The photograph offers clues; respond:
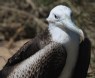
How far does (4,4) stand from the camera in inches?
196

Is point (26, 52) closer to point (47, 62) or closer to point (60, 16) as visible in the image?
point (47, 62)

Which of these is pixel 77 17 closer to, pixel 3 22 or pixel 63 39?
pixel 63 39

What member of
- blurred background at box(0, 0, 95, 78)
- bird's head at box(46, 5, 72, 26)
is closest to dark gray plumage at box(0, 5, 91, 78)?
bird's head at box(46, 5, 72, 26)

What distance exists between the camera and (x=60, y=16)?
2.54 meters

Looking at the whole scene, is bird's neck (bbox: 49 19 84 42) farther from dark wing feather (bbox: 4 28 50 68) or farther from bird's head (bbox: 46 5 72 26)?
dark wing feather (bbox: 4 28 50 68)

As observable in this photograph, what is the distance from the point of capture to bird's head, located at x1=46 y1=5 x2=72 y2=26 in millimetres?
2520

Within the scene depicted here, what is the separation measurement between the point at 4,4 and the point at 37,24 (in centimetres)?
53

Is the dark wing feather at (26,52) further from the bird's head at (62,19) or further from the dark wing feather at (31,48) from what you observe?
the bird's head at (62,19)

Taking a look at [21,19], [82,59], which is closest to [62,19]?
[82,59]

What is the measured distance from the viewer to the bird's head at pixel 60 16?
2520 millimetres

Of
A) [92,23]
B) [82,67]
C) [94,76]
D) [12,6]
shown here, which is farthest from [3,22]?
[82,67]

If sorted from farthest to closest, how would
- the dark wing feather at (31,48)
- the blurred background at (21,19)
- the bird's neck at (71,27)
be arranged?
1. the blurred background at (21,19)
2. the dark wing feather at (31,48)
3. the bird's neck at (71,27)

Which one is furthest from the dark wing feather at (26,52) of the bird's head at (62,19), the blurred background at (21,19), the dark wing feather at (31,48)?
the blurred background at (21,19)

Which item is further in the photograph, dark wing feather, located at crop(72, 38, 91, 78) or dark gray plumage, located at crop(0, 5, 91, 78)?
dark wing feather, located at crop(72, 38, 91, 78)
